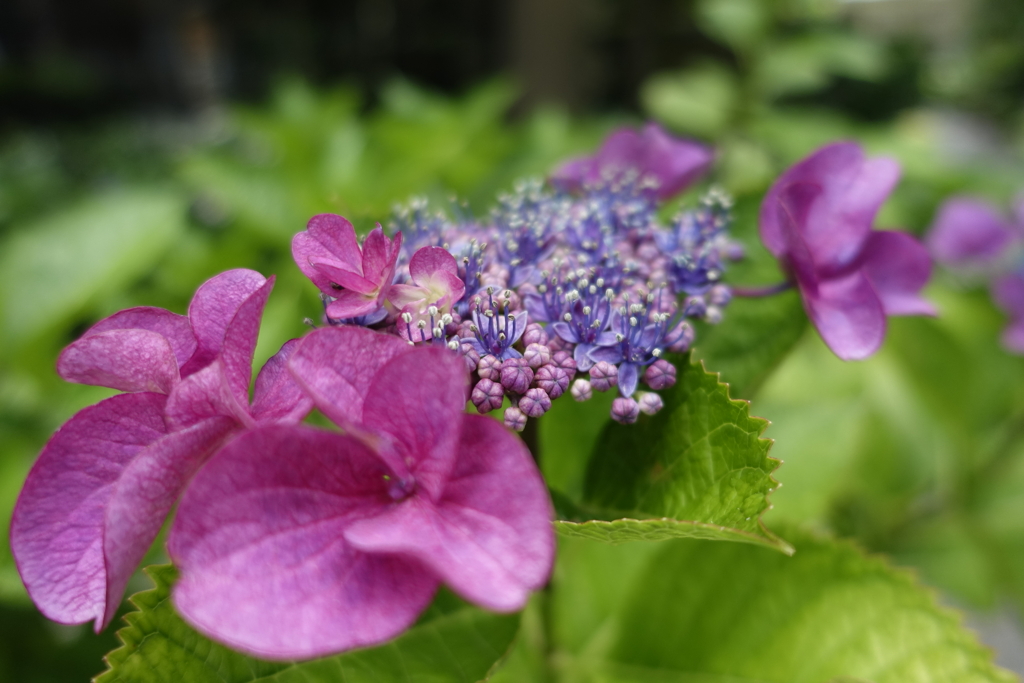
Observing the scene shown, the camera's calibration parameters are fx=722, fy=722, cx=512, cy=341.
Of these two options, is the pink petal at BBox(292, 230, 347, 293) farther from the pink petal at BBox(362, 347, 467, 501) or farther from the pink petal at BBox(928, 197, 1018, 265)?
the pink petal at BBox(928, 197, 1018, 265)

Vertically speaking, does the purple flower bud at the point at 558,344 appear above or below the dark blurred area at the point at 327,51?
above

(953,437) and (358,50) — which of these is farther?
(358,50)

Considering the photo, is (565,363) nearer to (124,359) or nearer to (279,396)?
(279,396)

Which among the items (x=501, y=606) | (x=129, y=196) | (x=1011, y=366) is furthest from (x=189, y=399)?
(x=1011, y=366)

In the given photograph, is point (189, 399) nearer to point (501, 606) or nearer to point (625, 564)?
point (501, 606)

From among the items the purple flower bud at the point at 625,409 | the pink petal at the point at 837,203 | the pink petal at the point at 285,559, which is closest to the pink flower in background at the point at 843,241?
the pink petal at the point at 837,203

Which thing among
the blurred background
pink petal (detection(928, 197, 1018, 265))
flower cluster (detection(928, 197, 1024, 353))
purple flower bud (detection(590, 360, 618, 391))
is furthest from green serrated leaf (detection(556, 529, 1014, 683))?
pink petal (detection(928, 197, 1018, 265))

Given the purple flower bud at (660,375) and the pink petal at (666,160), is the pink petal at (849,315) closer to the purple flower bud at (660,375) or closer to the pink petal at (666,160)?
the purple flower bud at (660,375)
